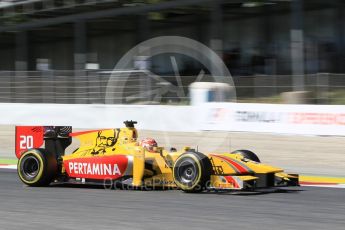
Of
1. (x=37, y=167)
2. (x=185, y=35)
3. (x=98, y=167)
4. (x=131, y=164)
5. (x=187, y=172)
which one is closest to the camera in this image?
(x=187, y=172)

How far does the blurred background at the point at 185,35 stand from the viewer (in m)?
15.3

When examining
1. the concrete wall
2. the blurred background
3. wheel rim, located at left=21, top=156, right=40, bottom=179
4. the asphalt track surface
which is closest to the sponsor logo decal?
the asphalt track surface

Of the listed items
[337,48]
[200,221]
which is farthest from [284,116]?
[337,48]

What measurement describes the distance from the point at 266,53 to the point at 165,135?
1643 cm

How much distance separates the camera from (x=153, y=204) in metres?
8.01

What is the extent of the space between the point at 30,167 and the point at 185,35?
23026mm

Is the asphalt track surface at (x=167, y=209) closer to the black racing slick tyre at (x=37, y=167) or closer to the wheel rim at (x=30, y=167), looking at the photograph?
the black racing slick tyre at (x=37, y=167)

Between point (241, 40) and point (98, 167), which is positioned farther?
point (241, 40)

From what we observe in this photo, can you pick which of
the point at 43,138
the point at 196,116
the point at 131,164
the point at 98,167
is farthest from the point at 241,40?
the point at 131,164

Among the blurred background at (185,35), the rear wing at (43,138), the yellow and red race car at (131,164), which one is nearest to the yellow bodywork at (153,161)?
the yellow and red race car at (131,164)

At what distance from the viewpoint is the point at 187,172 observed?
8.65 meters

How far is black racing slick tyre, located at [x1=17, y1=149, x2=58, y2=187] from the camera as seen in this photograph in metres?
9.77

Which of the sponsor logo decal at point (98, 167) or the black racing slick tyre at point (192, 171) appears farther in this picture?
the sponsor logo decal at point (98, 167)

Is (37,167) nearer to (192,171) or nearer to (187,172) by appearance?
(187,172)
